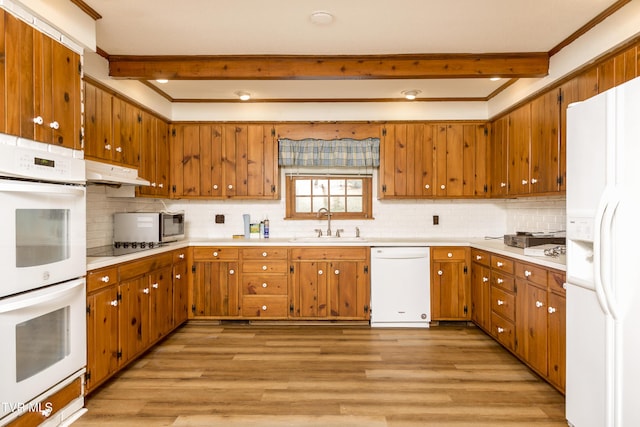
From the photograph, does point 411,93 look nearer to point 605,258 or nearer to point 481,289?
point 481,289

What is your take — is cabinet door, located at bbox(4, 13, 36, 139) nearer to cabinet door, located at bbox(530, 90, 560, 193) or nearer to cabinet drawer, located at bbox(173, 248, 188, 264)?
cabinet drawer, located at bbox(173, 248, 188, 264)

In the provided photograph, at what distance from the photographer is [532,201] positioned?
14.1 feet

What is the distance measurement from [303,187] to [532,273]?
282cm

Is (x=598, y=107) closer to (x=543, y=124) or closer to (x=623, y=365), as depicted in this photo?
(x=623, y=365)

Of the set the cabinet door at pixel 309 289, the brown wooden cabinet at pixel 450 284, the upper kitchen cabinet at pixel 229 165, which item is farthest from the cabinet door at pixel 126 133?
the brown wooden cabinet at pixel 450 284

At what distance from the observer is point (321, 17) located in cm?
268

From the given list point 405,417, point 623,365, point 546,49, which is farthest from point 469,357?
point 546,49

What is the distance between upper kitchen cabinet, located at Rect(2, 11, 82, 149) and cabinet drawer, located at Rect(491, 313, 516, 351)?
3.55 meters

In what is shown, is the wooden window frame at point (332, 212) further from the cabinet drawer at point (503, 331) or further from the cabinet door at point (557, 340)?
the cabinet door at point (557, 340)

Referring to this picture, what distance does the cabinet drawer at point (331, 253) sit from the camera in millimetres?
4367

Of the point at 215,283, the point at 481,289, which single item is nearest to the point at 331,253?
the point at 215,283

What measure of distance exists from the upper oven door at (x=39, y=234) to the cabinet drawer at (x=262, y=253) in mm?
2002

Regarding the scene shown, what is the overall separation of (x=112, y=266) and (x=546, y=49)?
3749 mm

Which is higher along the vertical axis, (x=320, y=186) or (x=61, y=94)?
(x=61, y=94)
